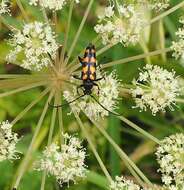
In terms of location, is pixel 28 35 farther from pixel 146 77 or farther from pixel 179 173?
pixel 179 173

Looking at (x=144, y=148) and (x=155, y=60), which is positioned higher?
(x=155, y=60)

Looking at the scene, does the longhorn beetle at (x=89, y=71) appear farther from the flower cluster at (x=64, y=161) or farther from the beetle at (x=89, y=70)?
the flower cluster at (x=64, y=161)

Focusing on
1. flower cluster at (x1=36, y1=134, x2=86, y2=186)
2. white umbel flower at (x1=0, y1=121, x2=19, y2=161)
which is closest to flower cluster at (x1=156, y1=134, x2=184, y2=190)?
flower cluster at (x1=36, y1=134, x2=86, y2=186)

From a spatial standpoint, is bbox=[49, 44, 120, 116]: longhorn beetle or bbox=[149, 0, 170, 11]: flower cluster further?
bbox=[149, 0, 170, 11]: flower cluster

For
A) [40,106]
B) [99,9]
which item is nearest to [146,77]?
[40,106]

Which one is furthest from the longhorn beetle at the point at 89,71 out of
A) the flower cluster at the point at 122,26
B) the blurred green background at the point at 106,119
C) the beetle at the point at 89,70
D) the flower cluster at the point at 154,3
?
the blurred green background at the point at 106,119

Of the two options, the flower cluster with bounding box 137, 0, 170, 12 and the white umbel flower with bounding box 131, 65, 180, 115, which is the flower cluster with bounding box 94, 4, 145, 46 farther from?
the white umbel flower with bounding box 131, 65, 180, 115
